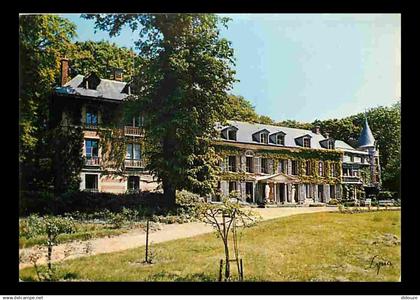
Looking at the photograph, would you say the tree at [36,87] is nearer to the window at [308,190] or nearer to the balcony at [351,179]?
the window at [308,190]

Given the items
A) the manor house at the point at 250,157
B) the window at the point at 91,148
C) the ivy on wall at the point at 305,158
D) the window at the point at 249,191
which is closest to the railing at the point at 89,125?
the manor house at the point at 250,157

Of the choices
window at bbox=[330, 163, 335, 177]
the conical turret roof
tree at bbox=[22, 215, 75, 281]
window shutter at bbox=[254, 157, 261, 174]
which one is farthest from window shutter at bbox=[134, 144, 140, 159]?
the conical turret roof

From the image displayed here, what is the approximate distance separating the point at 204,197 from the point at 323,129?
4.71ft

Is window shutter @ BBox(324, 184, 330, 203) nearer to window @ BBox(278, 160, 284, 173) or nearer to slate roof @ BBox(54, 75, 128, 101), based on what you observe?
window @ BBox(278, 160, 284, 173)

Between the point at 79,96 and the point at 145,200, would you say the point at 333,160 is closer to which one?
the point at 145,200

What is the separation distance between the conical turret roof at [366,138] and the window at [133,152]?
2311 mm

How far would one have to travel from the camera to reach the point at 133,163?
216 inches

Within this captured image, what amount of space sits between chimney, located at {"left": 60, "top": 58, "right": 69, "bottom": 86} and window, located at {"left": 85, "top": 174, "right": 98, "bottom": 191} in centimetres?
98

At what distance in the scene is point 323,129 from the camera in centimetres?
564

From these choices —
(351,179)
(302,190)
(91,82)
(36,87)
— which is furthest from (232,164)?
(36,87)

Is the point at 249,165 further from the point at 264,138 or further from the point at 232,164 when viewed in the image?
the point at 264,138

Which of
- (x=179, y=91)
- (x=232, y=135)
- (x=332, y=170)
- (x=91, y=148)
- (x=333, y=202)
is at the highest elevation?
(x=179, y=91)

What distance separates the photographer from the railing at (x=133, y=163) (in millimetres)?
5469

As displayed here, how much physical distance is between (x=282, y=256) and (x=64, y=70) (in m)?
2.88
